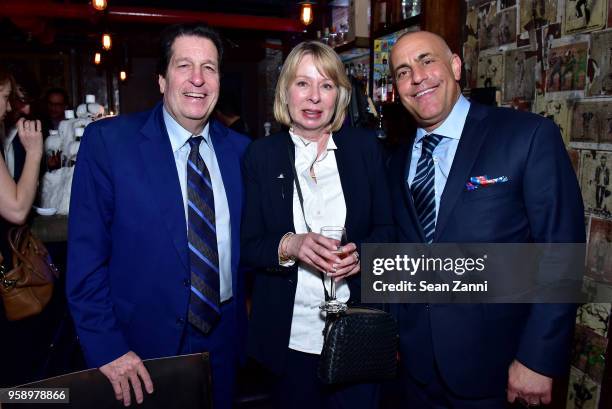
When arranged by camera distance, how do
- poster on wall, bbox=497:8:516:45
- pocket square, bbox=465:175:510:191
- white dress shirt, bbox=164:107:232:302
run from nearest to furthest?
1. pocket square, bbox=465:175:510:191
2. white dress shirt, bbox=164:107:232:302
3. poster on wall, bbox=497:8:516:45

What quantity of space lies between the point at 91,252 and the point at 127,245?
0.12 m

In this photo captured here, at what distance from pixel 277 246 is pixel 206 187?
34cm

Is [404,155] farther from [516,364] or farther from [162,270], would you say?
[162,270]

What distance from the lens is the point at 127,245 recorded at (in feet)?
5.37

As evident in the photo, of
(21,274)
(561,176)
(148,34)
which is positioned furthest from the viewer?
(148,34)

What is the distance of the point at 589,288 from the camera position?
2180 mm

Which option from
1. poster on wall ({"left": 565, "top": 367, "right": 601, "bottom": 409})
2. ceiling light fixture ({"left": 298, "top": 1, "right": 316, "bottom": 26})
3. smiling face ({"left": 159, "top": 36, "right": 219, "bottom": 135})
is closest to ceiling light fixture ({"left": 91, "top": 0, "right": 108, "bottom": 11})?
ceiling light fixture ({"left": 298, "top": 1, "right": 316, "bottom": 26})

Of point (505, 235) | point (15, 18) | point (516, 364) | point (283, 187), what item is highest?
point (15, 18)

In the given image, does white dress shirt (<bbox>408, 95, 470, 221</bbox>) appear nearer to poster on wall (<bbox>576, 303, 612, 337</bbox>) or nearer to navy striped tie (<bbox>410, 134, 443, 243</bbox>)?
navy striped tie (<bbox>410, 134, 443, 243</bbox>)

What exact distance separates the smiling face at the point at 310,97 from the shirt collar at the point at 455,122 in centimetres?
42

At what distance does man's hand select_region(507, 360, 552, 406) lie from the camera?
1.46 m

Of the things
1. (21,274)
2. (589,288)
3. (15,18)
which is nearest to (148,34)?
(15,18)

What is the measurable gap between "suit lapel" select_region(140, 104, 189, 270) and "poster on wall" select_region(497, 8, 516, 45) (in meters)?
1.98

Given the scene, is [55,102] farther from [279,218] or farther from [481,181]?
[481,181]
